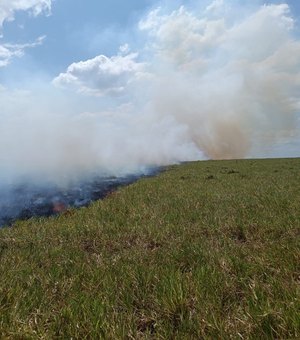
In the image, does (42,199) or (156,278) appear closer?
(156,278)

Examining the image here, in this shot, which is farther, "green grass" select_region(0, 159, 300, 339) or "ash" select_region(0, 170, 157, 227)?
"ash" select_region(0, 170, 157, 227)

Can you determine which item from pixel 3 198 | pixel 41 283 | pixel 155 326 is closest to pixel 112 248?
pixel 41 283

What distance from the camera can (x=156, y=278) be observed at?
676 cm

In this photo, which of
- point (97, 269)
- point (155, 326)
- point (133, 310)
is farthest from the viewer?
point (97, 269)

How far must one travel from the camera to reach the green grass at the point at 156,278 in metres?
5.01

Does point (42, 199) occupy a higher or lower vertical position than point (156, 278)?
lower

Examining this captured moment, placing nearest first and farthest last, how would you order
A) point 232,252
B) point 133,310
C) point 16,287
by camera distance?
point 133,310
point 16,287
point 232,252

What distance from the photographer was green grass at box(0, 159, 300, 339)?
501cm

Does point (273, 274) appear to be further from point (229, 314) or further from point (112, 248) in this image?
point (112, 248)

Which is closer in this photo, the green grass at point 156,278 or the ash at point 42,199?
the green grass at point 156,278

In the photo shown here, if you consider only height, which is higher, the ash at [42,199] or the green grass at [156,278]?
the green grass at [156,278]

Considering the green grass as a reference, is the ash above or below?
below

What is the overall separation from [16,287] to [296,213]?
8.84 meters

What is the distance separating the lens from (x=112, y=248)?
990cm
